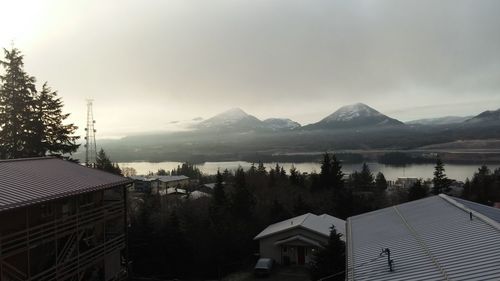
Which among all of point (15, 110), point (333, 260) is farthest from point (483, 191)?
point (15, 110)

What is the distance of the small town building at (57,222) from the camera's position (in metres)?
11.9

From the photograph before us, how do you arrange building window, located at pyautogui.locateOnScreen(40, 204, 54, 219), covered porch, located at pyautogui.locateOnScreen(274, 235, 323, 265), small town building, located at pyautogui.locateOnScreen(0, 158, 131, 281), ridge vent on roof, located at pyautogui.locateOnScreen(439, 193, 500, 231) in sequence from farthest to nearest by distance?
covered porch, located at pyautogui.locateOnScreen(274, 235, 323, 265)
building window, located at pyautogui.locateOnScreen(40, 204, 54, 219)
small town building, located at pyautogui.locateOnScreen(0, 158, 131, 281)
ridge vent on roof, located at pyautogui.locateOnScreen(439, 193, 500, 231)

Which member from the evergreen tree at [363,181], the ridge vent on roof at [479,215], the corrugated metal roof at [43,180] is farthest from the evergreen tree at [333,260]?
the evergreen tree at [363,181]

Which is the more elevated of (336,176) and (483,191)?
(336,176)

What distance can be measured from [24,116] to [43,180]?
15.2 metres

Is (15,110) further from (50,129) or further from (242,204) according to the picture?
(242,204)

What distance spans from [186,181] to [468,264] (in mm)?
92135

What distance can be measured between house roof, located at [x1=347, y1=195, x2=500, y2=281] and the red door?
8.38m

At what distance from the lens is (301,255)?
26062 millimetres

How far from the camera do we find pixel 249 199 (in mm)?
34406

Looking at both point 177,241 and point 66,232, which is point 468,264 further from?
point 177,241

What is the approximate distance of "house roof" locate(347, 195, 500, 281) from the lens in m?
9.43

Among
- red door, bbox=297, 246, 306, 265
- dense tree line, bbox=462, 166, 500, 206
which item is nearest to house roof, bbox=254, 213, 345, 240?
red door, bbox=297, 246, 306, 265

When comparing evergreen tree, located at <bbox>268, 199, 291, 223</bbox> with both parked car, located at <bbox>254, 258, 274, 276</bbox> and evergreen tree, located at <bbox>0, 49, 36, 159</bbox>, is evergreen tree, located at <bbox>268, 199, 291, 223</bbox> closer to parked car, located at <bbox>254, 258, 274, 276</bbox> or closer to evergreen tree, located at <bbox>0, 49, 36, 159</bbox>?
parked car, located at <bbox>254, 258, 274, 276</bbox>
